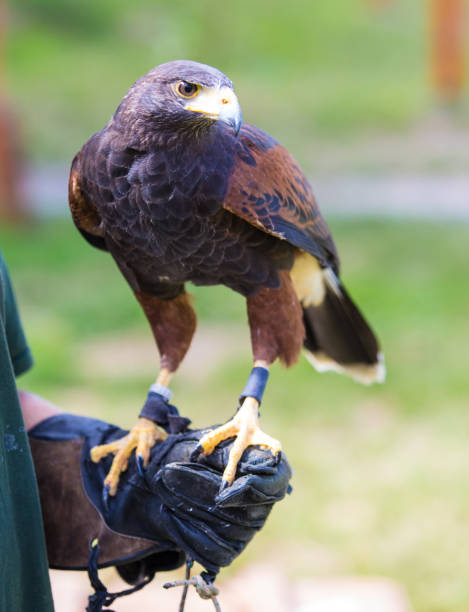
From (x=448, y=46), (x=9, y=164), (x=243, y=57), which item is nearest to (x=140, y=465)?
(x=9, y=164)

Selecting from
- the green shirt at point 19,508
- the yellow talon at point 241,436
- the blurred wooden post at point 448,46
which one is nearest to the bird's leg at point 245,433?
the yellow talon at point 241,436

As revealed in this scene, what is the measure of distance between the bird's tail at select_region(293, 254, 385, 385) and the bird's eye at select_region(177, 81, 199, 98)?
78 cm

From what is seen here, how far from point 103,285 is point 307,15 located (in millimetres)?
11487

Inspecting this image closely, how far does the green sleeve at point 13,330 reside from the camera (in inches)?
74.2

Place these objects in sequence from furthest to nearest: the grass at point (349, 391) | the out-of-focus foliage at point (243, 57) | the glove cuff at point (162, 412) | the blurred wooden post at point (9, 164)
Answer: the out-of-focus foliage at point (243, 57) → the blurred wooden post at point (9, 164) → the grass at point (349, 391) → the glove cuff at point (162, 412)

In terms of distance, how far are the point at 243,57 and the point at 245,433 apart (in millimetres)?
13743

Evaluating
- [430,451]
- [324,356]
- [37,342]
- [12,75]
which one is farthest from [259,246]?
[12,75]

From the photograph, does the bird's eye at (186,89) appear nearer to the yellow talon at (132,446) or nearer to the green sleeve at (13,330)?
the green sleeve at (13,330)

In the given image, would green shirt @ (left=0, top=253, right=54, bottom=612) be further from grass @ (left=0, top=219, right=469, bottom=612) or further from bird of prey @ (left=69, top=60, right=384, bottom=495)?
grass @ (left=0, top=219, right=469, bottom=612)

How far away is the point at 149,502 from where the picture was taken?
1913 millimetres

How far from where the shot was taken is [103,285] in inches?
293

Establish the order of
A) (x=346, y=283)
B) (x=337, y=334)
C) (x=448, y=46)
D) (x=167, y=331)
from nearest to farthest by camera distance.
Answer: (x=167, y=331)
(x=337, y=334)
(x=346, y=283)
(x=448, y=46)

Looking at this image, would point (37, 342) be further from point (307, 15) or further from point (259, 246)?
point (307, 15)

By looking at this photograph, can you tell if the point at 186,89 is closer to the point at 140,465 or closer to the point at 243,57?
the point at 140,465
